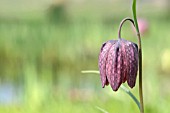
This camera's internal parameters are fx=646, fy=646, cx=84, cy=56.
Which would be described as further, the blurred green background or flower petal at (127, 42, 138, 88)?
the blurred green background

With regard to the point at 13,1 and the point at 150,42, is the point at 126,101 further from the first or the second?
the point at 13,1

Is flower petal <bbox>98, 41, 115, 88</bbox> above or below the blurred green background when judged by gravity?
above

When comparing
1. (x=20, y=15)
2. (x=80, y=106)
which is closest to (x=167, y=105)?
(x=80, y=106)

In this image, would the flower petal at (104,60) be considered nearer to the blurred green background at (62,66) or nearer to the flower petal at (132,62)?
the flower petal at (132,62)

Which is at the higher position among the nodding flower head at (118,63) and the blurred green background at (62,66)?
the nodding flower head at (118,63)

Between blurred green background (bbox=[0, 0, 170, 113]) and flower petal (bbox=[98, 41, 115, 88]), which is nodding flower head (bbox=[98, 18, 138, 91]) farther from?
blurred green background (bbox=[0, 0, 170, 113])

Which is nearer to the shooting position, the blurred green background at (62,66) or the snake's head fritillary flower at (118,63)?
the snake's head fritillary flower at (118,63)

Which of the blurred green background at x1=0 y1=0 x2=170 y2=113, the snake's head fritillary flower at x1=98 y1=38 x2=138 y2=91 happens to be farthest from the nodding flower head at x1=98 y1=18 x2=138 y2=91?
the blurred green background at x1=0 y1=0 x2=170 y2=113

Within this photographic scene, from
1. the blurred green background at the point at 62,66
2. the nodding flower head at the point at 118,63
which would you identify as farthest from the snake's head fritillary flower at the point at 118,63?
the blurred green background at the point at 62,66

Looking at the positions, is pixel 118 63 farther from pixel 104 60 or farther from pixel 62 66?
pixel 62 66
